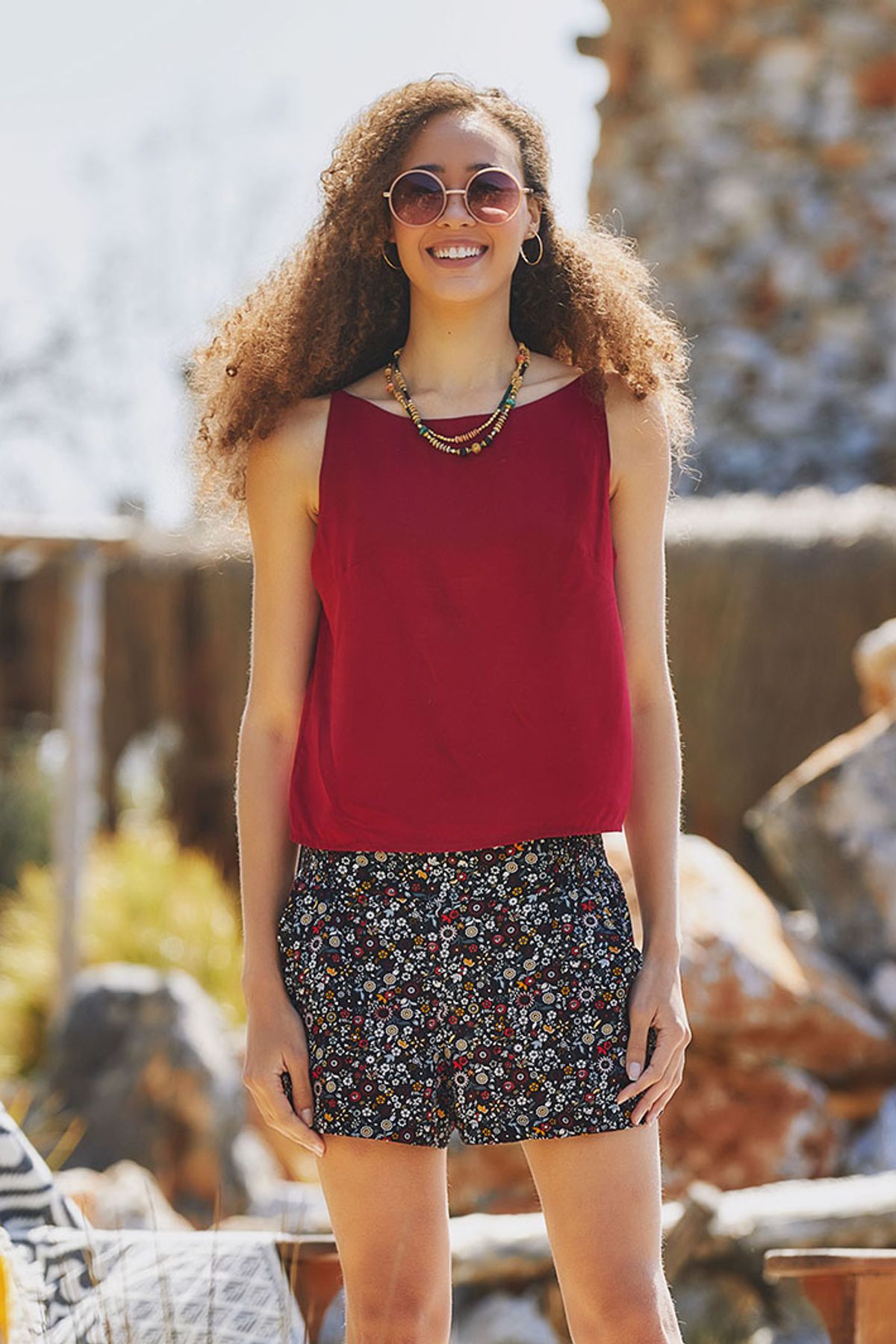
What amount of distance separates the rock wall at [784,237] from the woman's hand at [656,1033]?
6605 millimetres

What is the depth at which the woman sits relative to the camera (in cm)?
194

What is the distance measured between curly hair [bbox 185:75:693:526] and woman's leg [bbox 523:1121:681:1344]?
0.89m

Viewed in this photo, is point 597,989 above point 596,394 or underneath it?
underneath

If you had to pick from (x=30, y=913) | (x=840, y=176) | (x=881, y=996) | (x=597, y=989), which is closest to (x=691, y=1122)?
(x=881, y=996)

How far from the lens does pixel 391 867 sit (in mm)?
1981

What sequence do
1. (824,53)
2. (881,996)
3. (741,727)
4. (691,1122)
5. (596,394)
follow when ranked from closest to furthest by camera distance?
(596,394), (691,1122), (881,996), (741,727), (824,53)

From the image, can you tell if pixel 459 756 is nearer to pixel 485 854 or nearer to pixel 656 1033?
pixel 485 854

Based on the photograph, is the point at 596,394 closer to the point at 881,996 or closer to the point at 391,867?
the point at 391,867

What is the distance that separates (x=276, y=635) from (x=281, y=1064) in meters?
0.51

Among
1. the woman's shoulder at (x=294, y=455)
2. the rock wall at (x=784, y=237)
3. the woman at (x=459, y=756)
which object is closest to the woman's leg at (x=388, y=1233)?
the woman at (x=459, y=756)

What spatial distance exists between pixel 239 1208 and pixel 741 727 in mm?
2529

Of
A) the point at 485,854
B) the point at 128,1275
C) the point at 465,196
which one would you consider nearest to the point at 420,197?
the point at 465,196

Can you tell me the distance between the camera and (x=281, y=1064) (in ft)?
6.53

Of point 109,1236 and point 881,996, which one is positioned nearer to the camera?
point 109,1236
